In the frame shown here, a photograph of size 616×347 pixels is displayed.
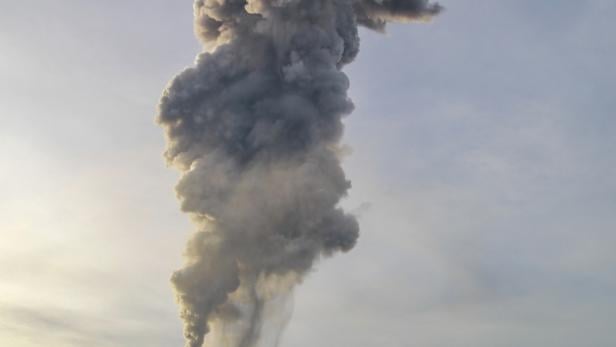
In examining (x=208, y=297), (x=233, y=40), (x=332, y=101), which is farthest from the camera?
(x=233, y=40)

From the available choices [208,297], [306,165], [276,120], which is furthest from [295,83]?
[208,297]

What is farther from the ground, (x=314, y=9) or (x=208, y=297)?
(x=314, y=9)

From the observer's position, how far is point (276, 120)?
285 feet

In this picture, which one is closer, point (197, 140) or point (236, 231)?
point (236, 231)

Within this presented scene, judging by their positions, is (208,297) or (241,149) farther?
(241,149)

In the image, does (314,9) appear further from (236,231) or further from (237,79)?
(236,231)

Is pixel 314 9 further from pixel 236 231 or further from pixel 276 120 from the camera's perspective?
pixel 236 231

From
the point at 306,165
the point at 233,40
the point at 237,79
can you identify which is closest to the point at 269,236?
the point at 306,165

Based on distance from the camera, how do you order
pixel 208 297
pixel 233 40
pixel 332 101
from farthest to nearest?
pixel 233 40, pixel 332 101, pixel 208 297

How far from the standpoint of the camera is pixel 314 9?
3531 inches

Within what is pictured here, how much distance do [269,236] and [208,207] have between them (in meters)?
7.65

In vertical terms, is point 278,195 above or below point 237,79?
below

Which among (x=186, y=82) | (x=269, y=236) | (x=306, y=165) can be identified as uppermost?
(x=186, y=82)

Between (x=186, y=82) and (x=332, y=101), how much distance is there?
1909 cm
